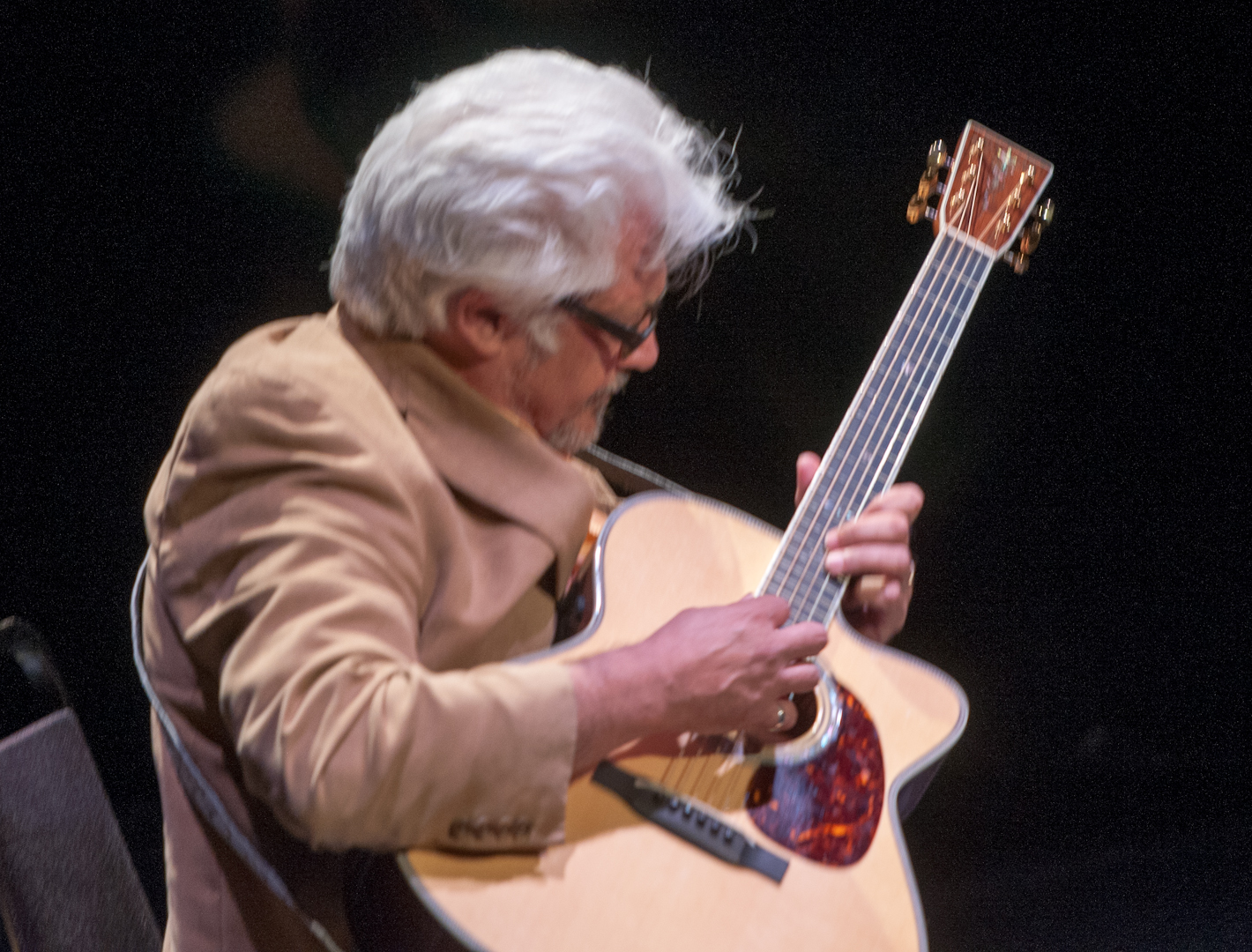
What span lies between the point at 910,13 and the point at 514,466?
1319 millimetres

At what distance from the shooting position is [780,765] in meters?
1.14

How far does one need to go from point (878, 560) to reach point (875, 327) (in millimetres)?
801

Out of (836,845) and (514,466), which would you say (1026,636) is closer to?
(836,845)

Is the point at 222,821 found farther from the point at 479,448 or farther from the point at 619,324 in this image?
the point at 619,324

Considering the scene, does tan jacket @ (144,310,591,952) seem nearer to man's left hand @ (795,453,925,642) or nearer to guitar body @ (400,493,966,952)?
guitar body @ (400,493,966,952)

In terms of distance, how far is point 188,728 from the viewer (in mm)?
1081

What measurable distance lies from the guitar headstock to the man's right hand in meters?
0.81

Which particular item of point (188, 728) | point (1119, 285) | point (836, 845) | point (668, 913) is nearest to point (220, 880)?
point (188, 728)

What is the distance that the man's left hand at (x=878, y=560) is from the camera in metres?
1.31

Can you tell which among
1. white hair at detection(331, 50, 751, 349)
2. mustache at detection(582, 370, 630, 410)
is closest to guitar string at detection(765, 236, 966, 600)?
mustache at detection(582, 370, 630, 410)

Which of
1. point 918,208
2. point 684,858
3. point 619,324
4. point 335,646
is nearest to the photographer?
point 335,646

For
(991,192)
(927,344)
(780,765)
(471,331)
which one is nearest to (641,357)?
(471,331)

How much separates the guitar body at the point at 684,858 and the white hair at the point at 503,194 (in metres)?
0.37

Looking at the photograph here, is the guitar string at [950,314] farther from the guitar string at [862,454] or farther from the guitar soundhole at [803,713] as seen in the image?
the guitar soundhole at [803,713]
